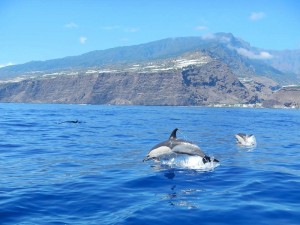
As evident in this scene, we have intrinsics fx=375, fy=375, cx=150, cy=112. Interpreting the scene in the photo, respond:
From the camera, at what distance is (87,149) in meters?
27.1

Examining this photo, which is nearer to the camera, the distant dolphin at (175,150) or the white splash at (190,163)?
the white splash at (190,163)

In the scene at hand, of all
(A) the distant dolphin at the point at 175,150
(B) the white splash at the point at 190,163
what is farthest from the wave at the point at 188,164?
(A) the distant dolphin at the point at 175,150

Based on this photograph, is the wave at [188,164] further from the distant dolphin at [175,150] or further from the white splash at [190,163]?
the distant dolphin at [175,150]

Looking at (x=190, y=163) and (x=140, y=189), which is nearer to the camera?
(x=140, y=189)

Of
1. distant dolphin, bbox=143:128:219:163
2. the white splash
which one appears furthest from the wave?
distant dolphin, bbox=143:128:219:163

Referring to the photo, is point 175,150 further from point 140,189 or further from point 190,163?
point 140,189

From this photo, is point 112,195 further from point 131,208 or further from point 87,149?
point 87,149

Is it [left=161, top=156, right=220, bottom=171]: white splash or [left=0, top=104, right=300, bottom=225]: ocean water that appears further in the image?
[left=161, top=156, right=220, bottom=171]: white splash

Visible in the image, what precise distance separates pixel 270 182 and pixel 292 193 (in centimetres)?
195

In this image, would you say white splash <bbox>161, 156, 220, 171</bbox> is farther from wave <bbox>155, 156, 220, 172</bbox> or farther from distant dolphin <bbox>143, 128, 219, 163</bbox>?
distant dolphin <bbox>143, 128, 219, 163</bbox>

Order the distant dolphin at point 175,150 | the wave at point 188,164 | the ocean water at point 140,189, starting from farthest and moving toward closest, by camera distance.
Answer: the distant dolphin at point 175,150 < the wave at point 188,164 < the ocean water at point 140,189

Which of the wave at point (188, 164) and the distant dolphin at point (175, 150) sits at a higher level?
the distant dolphin at point (175, 150)

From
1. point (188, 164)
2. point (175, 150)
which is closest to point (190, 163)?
point (188, 164)

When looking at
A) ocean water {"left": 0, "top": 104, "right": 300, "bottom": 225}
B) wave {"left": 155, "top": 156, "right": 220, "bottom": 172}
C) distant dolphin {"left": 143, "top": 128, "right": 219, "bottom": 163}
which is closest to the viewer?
ocean water {"left": 0, "top": 104, "right": 300, "bottom": 225}
